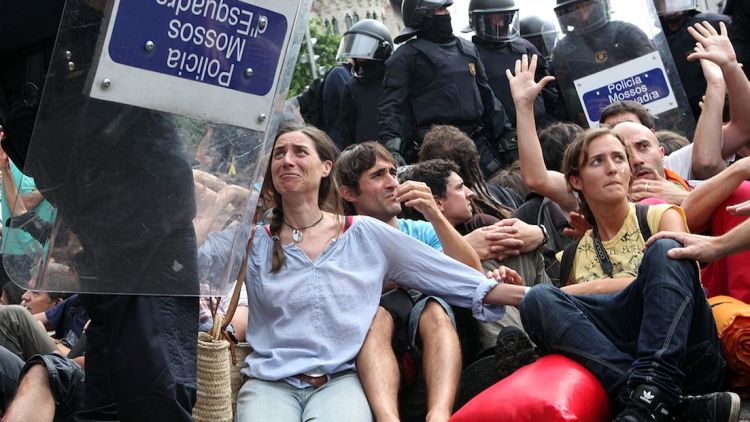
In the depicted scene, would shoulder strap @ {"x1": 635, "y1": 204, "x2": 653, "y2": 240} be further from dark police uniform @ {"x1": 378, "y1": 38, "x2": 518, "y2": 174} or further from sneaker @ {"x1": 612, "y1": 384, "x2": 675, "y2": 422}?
dark police uniform @ {"x1": 378, "y1": 38, "x2": 518, "y2": 174}

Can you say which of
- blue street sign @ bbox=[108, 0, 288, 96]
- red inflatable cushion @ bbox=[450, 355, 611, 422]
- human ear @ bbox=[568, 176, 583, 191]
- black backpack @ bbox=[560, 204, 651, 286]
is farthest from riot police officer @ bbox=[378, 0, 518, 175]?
blue street sign @ bbox=[108, 0, 288, 96]

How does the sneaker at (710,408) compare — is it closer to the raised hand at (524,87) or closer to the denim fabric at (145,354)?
the denim fabric at (145,354)

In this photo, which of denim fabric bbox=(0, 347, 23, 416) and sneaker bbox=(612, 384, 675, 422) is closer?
sneaker bbox=(612, 384, 675, 422)

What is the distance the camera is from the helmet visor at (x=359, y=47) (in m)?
9.62

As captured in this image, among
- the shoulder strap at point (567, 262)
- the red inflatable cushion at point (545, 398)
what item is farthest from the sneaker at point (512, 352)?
the shoulder strap at point (567, 262)

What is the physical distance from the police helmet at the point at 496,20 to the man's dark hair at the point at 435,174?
10.8ft

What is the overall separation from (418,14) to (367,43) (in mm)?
1291

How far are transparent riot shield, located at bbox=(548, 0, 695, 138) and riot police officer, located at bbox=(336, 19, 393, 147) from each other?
175 cm

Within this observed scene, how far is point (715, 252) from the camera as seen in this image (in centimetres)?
432

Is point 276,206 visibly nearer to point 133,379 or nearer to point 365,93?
point 133,379

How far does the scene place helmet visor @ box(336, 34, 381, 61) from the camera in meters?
9.62

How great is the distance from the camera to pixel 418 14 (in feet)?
28.0

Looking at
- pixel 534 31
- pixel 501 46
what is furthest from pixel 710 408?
pixel 534 31

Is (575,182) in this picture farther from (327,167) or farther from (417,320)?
(327,167)
